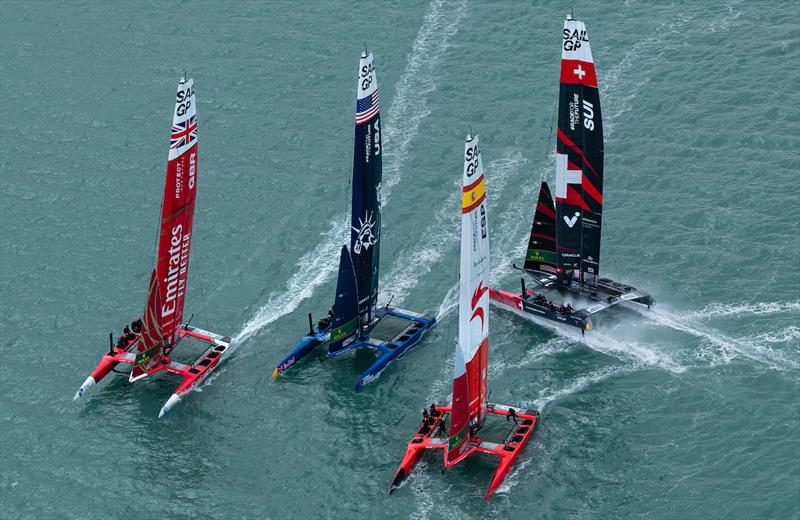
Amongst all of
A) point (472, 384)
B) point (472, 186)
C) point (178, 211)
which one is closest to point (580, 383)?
point (472, 384)

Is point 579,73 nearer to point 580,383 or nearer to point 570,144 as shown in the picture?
point 570,144

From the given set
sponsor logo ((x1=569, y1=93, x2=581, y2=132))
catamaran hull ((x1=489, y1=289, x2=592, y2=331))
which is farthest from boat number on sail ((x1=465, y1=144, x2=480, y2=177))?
catamaran hull ((x1=489, y1=289, x2=592, y2=331))

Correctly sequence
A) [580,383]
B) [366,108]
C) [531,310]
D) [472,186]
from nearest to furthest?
[472,186], [366,108], [580,383], [531,310]

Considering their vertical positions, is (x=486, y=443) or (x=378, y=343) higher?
(x=378, y=343)

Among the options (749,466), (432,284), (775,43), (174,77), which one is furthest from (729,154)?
(174,77)

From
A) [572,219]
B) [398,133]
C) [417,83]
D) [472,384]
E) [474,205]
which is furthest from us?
[417,83]

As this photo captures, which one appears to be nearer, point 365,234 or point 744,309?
point 365,234

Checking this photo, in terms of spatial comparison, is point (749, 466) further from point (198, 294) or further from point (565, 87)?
point (198, 294)

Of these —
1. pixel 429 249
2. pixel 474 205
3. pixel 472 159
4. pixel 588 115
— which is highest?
pixel 472 159
